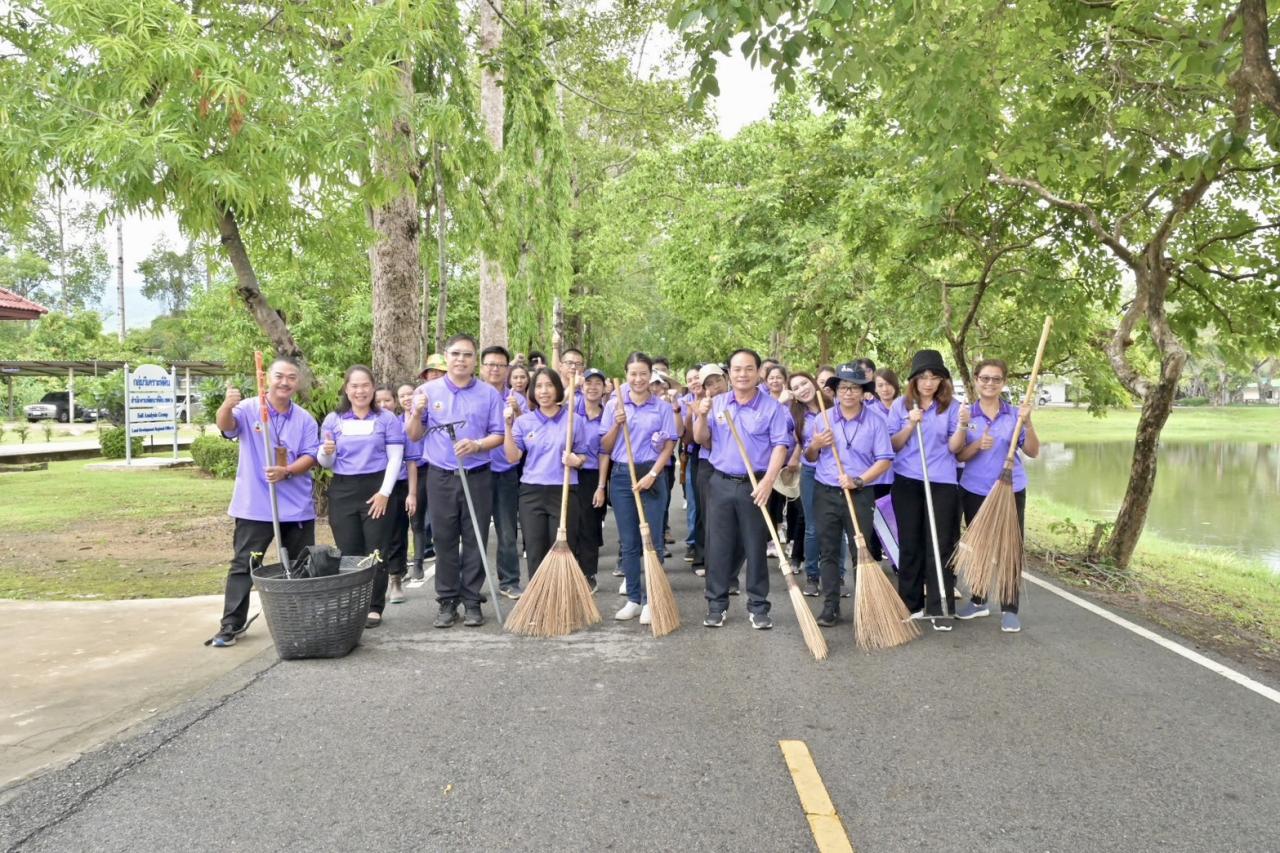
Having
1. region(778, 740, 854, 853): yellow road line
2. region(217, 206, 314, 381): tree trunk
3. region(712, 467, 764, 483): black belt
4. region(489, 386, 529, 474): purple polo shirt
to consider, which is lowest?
region(778, 740, 854, 853): yellow road line

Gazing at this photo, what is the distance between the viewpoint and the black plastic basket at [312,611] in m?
4.86

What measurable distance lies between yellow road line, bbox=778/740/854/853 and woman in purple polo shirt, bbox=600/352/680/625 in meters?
2.48

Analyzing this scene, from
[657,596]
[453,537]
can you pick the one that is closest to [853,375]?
[657,596]

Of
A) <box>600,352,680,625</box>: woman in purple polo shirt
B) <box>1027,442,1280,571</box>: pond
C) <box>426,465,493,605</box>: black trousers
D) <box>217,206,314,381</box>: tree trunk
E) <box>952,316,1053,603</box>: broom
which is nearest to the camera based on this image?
<box>952,316,1053,603</box>: broom

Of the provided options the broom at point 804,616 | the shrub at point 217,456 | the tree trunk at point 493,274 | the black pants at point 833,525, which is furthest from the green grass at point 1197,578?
the shrub at point 217,456

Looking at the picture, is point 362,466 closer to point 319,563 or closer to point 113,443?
point 319,563

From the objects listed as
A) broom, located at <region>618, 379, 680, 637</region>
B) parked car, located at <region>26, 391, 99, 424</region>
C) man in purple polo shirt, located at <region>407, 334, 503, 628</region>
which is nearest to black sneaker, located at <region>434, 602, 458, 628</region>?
man in purple polo shirt, located at <region>407, 334, 503, 628</region>

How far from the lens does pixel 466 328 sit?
24.4 meters

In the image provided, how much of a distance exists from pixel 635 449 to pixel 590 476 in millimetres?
499

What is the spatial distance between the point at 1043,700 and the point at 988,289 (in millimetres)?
8430

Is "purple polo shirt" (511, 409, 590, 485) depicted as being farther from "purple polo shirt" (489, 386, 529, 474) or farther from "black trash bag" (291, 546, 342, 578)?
"black trash bag" (291, 546, 342, 578)

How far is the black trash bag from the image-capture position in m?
5.17

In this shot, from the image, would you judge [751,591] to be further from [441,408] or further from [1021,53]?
[1021,53]

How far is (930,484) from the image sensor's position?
5977 millimetres
